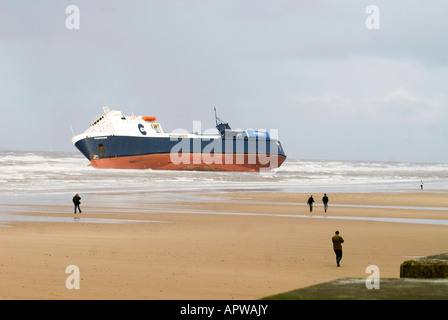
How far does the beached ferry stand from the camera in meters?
89.9

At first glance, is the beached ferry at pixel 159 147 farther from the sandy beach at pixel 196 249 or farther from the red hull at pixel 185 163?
the sandy beach at pixel 196 249

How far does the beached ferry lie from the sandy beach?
190 feet

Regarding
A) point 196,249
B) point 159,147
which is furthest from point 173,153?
point 196,249

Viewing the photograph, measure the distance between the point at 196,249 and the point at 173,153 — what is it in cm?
7344

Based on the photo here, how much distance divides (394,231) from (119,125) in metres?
70.9

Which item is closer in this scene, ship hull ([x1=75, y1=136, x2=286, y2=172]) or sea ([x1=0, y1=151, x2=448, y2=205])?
sea ([x1=0, y1=151, x2=448, y2=205])

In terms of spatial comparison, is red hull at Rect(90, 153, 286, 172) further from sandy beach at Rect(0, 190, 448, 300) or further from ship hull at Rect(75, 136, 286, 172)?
sandy beach at Rect(0, 190, 448, 300)

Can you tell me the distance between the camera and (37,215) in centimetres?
2648

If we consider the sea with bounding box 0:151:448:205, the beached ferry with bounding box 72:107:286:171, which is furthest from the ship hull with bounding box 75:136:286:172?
the sea with bounding box 0:151:448:205

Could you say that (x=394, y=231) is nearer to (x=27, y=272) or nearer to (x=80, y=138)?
(x=27, y=272)

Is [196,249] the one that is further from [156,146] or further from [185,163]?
[185,163]

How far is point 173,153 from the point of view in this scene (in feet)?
298

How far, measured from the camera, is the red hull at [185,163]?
90.1 meters

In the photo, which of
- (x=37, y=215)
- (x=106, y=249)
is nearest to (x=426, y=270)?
(x=106, y=249)
